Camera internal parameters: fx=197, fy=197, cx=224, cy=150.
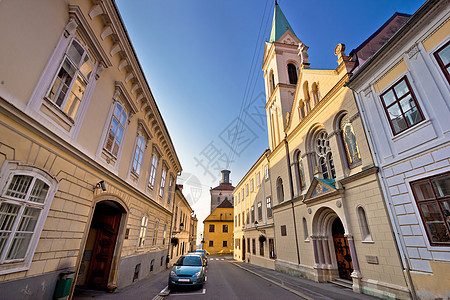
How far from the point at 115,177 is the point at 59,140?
338 centimetres

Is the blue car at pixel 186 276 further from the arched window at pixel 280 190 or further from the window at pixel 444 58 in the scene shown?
the window at pixel 444 58

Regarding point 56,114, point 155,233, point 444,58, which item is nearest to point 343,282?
point 444,58

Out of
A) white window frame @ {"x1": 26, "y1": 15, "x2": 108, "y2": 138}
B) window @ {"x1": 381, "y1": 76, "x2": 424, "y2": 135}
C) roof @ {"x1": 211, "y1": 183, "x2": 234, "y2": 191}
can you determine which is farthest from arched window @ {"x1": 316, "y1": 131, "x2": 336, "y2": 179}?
roof @ {"x1": 211, "y1": 183, "x2": 234, "y2": 191}

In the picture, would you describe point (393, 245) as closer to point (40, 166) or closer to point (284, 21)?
point (40, 166)

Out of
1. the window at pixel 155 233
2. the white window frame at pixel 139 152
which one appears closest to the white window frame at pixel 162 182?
the window at pixel 155 233

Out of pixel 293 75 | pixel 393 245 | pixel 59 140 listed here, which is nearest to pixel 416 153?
pixel 393 245

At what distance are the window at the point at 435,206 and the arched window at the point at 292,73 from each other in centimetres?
1684

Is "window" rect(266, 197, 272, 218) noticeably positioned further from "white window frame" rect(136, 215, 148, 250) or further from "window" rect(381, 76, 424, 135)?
"window" rect(381, 76, 424, 135)

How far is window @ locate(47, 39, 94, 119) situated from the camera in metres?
5.41

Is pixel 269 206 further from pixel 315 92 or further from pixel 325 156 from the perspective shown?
pixel 315 92

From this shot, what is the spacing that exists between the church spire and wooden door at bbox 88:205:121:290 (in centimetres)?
2403

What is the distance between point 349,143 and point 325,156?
7.45 ft

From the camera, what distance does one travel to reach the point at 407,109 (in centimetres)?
760

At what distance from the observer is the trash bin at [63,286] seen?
5.17 m
